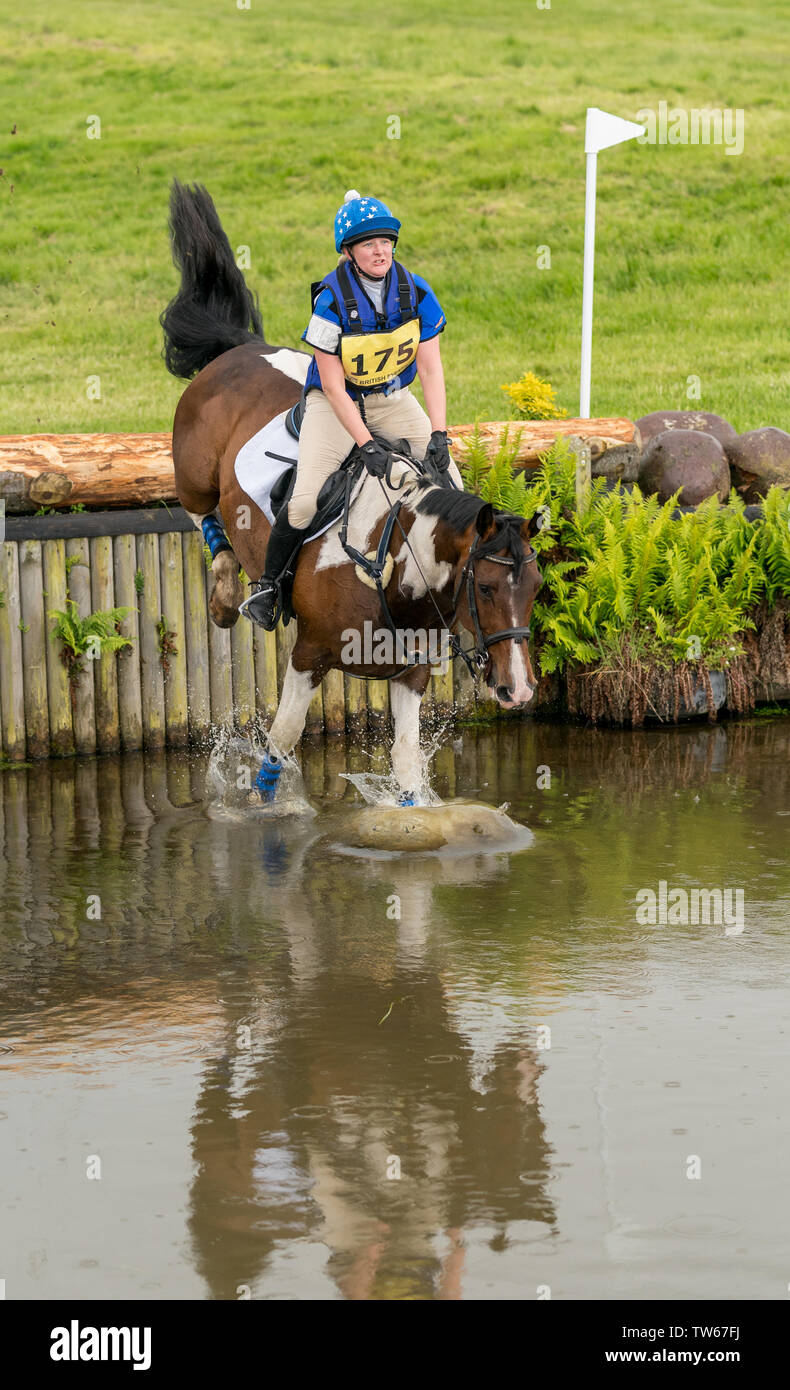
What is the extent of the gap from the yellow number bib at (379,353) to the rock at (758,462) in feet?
15.4

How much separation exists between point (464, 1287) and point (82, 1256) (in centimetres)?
99

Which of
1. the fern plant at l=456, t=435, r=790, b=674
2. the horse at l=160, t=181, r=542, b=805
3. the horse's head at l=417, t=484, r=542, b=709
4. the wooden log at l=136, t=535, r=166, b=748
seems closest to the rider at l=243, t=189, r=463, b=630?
the horse at l=160, t=181, r=542, b=805

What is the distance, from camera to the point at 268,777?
28.2 feet

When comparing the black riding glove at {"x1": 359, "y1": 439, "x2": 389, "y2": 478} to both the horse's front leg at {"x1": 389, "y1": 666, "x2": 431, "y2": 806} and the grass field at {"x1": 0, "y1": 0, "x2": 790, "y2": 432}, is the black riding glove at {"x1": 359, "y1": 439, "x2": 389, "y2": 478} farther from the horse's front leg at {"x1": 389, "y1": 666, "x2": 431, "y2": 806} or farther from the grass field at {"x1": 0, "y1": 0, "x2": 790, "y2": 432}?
the grass field at {"x1": 0, "y1": 0, "x2": 790, "y2": 432}

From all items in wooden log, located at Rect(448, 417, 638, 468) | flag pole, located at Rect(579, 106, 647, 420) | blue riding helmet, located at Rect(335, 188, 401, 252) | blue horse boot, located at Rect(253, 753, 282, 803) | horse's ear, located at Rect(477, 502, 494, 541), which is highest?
flag pole, located at Rect(579, 106, 647, 420)

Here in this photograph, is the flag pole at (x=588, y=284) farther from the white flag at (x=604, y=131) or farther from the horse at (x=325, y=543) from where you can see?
the horse at (x=325, y=543)

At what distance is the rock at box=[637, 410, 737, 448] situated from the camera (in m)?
11.9

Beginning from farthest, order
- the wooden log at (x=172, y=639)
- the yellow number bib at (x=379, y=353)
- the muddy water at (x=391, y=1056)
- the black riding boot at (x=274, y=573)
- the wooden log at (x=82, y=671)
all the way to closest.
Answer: the wooden log at (x=172, y=639), the wooden log at (x=82, y=671), the black riding boot at (x=274, y=573), the yellow number bib at (x=379, y=353), the muddy water at (x=391, y=1056)

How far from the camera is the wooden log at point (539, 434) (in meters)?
10.7

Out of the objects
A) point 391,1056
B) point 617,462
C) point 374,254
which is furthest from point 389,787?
point 391,1056

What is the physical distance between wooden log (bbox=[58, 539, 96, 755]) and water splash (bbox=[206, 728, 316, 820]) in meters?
0.76

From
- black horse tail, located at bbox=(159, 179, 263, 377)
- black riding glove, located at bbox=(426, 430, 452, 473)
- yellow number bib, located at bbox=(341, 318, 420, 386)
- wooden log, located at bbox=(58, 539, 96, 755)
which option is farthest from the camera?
wooden log, located at bbox=(58, 539, 96, 755)

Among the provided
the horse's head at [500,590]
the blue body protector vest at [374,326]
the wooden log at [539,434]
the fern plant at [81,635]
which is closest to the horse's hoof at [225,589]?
the fern plant at [81,635]

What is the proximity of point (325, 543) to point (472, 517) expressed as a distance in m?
0.98
